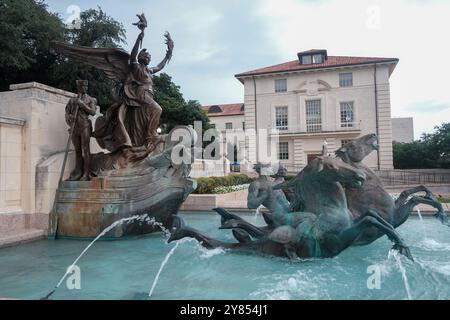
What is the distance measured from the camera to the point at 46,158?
25.1ft

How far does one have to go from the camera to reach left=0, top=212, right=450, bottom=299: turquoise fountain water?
12.1 ft

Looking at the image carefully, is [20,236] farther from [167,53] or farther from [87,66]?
[87,66]

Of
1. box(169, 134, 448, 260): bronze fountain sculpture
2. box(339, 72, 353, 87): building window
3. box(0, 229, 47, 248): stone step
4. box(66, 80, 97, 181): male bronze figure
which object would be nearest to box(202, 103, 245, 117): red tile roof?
box(339, 72, 353, 87): building window

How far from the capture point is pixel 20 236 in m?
6.61

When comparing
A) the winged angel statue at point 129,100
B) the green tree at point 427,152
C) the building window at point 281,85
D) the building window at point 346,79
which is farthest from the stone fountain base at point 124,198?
the building window at point 346,79

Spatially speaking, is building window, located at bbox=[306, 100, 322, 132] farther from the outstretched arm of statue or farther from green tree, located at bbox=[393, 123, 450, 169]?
the outstretched arm of statue

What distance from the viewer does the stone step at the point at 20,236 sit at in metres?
6.28

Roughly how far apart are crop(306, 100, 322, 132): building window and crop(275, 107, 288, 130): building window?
2.42 m

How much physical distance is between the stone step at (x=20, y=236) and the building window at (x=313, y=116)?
33176mm

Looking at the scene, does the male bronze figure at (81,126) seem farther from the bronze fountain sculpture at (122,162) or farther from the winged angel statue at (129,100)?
the winged angel statue at (129,100)

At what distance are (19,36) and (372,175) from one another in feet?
81.1

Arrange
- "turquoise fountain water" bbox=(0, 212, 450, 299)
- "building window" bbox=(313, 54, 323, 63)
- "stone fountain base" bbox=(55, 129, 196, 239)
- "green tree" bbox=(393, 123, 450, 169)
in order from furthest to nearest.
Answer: "building window" bbox=(313, 54, 323, 63), "green tree" bbox=(393, 123, 450, 169), "stone fountain base" bbox=(55, 129, 196, 239), "turquoise fountain water" bbox=(0, 212, 450, 299)

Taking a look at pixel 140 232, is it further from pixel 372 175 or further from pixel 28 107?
pixel 372 175

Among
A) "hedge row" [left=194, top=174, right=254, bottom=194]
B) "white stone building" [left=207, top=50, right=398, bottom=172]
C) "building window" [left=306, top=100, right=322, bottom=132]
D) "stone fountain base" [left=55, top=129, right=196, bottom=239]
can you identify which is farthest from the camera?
"building window" [left=306, top=100, right=322, bottom=132]
